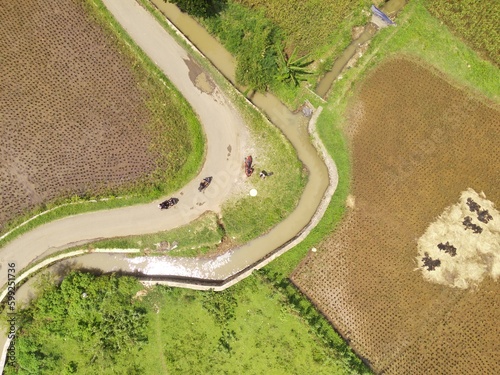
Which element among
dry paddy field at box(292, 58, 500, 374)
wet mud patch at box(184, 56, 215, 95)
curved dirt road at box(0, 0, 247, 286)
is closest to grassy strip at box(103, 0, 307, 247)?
curved dirt road at box(0, 0, 247, 286)

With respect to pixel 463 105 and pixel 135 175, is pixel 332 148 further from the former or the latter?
pixel 135 175

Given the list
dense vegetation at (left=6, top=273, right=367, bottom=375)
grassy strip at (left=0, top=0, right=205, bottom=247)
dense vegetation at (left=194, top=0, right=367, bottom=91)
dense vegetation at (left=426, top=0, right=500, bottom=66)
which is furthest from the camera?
dense vegetation at (left=194, top=0, right=367, bottom=91)

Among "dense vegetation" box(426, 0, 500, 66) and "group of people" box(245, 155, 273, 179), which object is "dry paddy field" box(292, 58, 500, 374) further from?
"group of people" box(245, 155, 273, 179)

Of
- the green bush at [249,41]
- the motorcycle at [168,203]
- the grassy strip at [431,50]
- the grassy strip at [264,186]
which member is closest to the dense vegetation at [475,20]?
the grassy strip at [431,50]

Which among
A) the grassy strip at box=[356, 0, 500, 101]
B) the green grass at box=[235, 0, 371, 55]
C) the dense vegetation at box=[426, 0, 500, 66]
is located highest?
the dense vegetation at box=[426, 0, 500, 66]

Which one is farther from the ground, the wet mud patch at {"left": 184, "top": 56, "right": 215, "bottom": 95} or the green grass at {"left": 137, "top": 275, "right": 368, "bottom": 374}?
the wet mud patch at {"left": 184, "top": 56, "right": 215, "bottom": 95}

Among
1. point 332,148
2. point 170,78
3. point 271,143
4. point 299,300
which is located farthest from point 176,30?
point 299,300

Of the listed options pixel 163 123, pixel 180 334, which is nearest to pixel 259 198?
pixel 163 123
